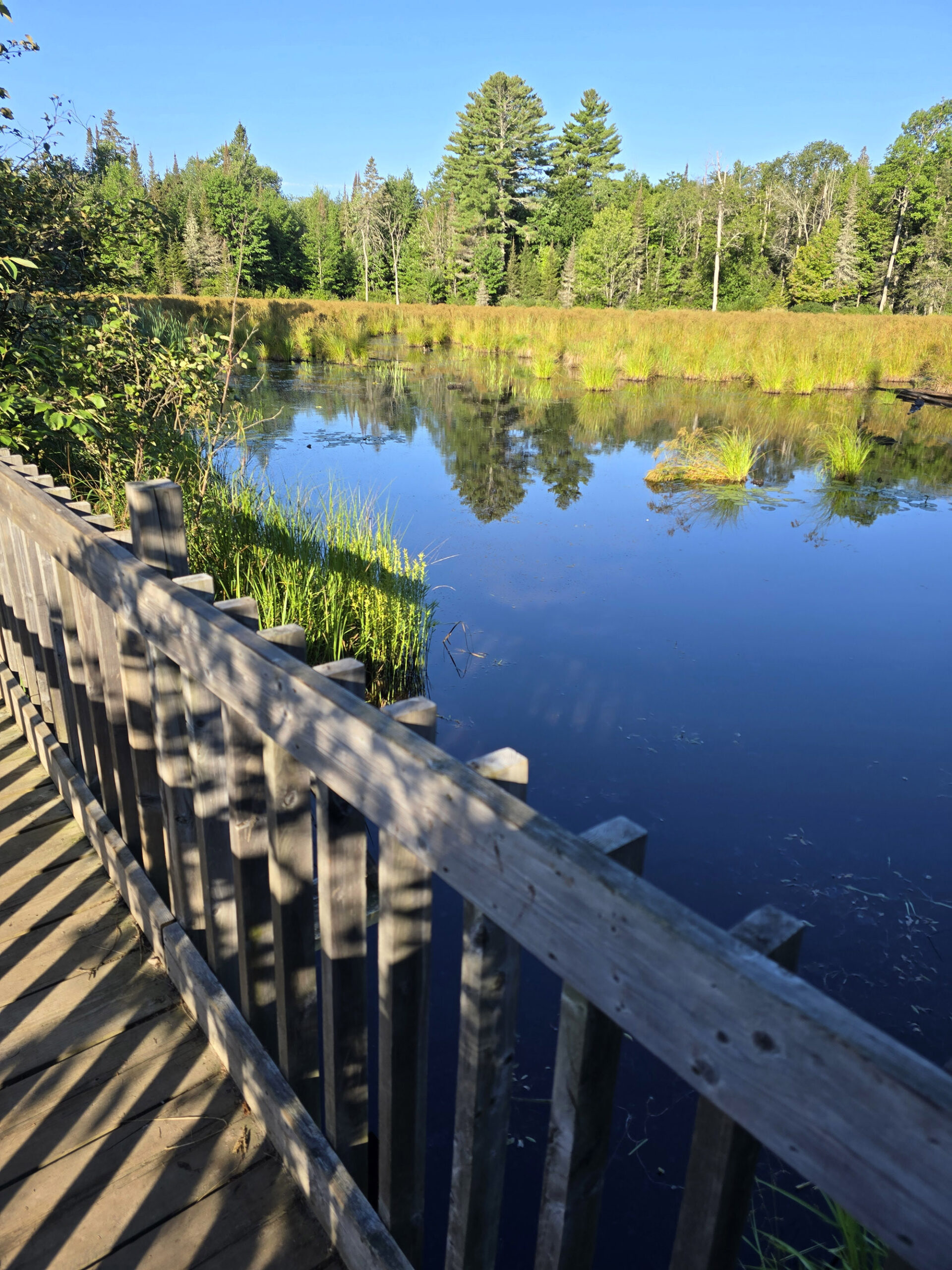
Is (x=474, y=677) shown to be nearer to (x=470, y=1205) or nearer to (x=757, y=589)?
(x=757, y=589)

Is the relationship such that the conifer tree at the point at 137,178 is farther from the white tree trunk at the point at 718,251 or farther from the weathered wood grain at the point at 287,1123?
the weathered wood grain at the point at 287,1123

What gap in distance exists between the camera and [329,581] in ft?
14.4

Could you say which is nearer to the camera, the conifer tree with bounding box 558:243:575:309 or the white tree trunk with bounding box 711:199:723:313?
the white tree trunk with bounding box 711:199:723:313

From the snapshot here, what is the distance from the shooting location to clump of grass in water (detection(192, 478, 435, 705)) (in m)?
4.25

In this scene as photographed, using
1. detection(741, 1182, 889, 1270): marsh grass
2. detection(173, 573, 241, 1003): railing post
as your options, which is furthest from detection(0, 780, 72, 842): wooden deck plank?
detection(741, 1182, 889, 1270): marsh grass

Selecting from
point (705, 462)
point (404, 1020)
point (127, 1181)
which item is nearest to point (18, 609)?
point (127, 1181)

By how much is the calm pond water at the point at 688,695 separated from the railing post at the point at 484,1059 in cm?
129

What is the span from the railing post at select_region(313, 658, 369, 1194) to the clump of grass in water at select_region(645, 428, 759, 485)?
8.51 m

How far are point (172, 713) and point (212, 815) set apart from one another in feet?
0.75

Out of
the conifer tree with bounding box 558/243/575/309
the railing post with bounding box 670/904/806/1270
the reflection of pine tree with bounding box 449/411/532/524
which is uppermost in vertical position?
the conifer tree with bounding box 558/243/575/309

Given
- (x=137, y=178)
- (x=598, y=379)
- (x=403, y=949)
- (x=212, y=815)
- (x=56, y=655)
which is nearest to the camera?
(x=403, y=949)

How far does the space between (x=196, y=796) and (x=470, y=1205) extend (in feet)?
2.66

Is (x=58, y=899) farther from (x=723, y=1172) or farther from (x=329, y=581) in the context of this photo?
(x=329, y=581)

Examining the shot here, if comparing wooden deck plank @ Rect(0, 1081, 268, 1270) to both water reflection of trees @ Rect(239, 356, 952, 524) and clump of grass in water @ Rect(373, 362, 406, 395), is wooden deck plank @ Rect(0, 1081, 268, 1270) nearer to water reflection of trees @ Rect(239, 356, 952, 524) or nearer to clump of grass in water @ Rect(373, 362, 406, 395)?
water reflection of trees @ Rect(239, 356, 952, 524)
